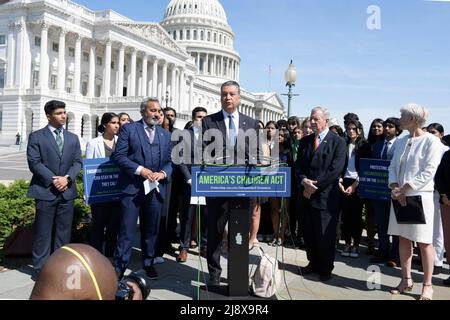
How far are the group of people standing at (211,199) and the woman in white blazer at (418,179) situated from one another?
0.01 meters

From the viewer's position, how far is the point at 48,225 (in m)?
5.61

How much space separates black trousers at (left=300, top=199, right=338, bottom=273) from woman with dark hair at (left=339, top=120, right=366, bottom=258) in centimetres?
141

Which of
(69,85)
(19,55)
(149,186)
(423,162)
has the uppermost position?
(19,55)

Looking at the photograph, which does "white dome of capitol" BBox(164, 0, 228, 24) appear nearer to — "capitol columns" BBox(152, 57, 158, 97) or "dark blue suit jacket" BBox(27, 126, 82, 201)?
"capitol columns" BBox(152, 57, 158, 97)

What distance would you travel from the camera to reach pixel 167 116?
7520 mm

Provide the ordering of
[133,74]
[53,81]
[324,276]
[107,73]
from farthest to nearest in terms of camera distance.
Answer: [133,74] < [107,73] < [53,81] < [324,276]

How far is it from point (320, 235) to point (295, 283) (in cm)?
85

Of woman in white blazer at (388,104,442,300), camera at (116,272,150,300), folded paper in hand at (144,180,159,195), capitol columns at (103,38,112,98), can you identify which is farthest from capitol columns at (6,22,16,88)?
camera at (116,272,150,300)

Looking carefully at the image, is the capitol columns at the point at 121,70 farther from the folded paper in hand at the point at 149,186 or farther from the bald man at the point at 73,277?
the bald man at the point at 73,277

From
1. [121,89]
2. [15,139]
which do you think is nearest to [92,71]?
[121,89]

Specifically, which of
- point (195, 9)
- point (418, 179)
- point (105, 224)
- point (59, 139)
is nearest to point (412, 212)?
point (418, 179)

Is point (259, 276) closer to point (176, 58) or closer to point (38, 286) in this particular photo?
point (38, 286)

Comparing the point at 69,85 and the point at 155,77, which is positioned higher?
the point at 155,77

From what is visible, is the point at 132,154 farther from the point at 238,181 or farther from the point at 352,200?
the point at 352,200
